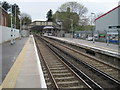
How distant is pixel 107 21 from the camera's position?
36.9m

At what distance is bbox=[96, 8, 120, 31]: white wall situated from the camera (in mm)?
32572

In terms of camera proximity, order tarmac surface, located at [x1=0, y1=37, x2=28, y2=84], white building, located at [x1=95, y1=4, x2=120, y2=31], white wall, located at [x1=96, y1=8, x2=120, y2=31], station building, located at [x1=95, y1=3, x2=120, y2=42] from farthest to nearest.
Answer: white wall, located at [x1=96, y1=8, x2=120, y2=31] → white building, located at [x1=95, y1=4, x2=120, y2=31] → station building, located at [x1=95, y1=3, x2=120, y2=42] → tarmac surface, located at [x1=0, y1=37, x2=28, y2=84]

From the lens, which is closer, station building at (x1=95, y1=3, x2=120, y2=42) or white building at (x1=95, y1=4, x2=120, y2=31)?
station building at (x1=95, y1=3, x2=120, y2=42)

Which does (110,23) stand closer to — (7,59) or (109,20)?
(109,20)

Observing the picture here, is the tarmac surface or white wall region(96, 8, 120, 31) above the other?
white wall region(96, 8, 120, 31)

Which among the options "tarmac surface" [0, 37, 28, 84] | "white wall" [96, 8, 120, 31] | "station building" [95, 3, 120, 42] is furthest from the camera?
"white wall" [96, 8, 120, 31]

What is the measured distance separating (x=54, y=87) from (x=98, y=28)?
36.4 metres

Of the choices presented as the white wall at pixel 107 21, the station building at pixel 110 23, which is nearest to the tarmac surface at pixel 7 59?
the station building at pixel 110 23

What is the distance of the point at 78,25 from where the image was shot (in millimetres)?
74000

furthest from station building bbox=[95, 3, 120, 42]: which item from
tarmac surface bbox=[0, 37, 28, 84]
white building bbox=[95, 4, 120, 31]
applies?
tarmac surface bbox=[0, 37, 28, 84]

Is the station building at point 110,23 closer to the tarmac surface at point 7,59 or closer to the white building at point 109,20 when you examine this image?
the white building at point 109,20

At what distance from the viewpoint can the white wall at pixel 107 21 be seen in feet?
107

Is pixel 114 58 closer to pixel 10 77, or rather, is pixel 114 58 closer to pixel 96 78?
pixel 96 78

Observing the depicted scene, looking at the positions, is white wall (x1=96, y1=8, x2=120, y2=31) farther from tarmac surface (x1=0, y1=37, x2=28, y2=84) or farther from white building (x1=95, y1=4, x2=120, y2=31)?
tarmac surface (x1=0, y1=37, x2=28, y2=84)
